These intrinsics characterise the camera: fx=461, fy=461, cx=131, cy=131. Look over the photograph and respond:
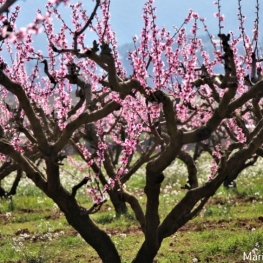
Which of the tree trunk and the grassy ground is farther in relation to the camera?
the grassy ground

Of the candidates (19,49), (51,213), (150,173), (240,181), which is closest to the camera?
(150,173)

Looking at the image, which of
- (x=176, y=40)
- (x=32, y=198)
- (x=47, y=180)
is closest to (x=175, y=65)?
(x=176, y=40)

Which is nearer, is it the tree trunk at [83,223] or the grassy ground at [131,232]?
the tree trunk at [83,223]

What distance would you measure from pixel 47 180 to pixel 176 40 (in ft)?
14.5

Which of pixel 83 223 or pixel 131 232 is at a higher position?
pixel 83 223

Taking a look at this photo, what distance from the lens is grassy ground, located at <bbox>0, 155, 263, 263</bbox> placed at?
28.0ft

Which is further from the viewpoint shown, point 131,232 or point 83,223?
point 131,232

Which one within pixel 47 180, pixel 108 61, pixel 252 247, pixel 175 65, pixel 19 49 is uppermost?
pixel 19 49

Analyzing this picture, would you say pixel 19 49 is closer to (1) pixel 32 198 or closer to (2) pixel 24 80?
(2) pixel 24 80

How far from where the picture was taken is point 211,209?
1288cm

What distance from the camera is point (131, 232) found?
1114 cm

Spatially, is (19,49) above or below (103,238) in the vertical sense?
above

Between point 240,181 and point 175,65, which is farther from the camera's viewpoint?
point 240,181

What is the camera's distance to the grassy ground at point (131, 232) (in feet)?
28.0
